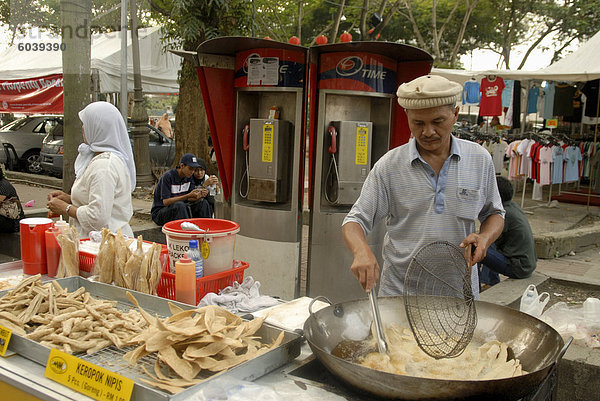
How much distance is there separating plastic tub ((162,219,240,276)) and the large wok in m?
0.75

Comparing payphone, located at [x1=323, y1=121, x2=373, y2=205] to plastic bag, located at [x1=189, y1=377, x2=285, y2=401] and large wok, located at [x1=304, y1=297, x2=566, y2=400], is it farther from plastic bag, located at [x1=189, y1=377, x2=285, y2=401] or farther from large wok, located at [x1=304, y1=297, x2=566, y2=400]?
plastic bag, located at [x1=189, y1=377, x2=285, y2=401]

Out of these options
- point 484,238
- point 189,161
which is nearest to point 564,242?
point 189,161

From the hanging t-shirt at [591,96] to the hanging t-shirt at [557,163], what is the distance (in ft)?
4.09

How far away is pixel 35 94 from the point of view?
11.9 metres

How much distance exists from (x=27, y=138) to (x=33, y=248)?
12.9 m

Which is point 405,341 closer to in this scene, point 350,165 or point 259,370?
point 259,370

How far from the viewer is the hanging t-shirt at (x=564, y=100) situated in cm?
1130

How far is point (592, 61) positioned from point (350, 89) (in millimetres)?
6978

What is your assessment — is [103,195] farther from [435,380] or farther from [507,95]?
[507,95]

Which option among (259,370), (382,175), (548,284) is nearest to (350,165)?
(382,175)

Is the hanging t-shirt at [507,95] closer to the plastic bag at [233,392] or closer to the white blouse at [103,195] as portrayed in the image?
the white blouse at [103,195]

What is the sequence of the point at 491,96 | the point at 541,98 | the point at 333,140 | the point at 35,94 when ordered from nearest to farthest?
the point at 333,140 → the point at 491,96 → the point at 541,98 → the point at 35,94

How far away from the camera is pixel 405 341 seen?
6.60 ft

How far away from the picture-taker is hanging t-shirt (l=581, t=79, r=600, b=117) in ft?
34.7
